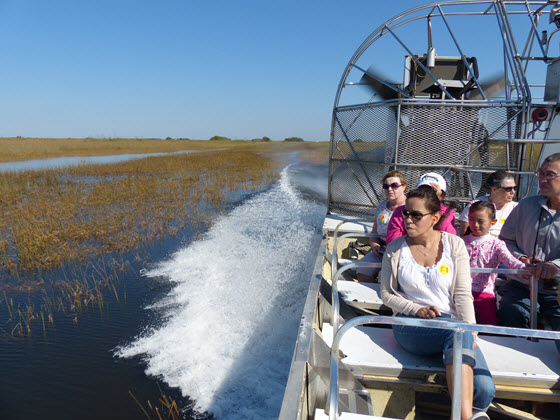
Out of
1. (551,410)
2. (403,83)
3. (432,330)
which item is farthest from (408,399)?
(403,83)

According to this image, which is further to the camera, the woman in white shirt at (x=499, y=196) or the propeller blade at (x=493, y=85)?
the propeller blade at (x=493, y=85)

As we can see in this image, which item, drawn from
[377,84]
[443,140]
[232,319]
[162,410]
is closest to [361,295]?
[162,410]

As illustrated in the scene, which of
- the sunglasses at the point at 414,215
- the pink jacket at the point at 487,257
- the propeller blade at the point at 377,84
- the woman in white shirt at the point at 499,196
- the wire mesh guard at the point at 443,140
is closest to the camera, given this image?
the sunglasses at the point at 414,215

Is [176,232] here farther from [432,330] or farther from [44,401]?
[432,330]

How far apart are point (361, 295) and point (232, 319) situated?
8.61ft

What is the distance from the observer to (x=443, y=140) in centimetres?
601

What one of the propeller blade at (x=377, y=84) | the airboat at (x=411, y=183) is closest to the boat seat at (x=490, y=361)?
the airboat at (x=411, y=183)

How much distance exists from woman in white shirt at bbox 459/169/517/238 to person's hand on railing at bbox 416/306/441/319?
5.25 feet

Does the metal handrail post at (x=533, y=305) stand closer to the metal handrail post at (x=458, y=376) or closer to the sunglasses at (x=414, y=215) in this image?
the sunglasses at (x=414, y=215)

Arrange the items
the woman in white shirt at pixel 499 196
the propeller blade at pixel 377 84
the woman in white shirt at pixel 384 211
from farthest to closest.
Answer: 1. the propeller blade at pixel 377 84
2. the woman in white shirt at pixel 384 211
3. the woman in white shirt at pixel 499 196

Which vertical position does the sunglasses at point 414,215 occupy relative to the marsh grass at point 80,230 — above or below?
above

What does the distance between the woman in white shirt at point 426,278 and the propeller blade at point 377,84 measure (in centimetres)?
548

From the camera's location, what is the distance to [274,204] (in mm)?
14273

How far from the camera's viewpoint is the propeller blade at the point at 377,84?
25.2 feet
